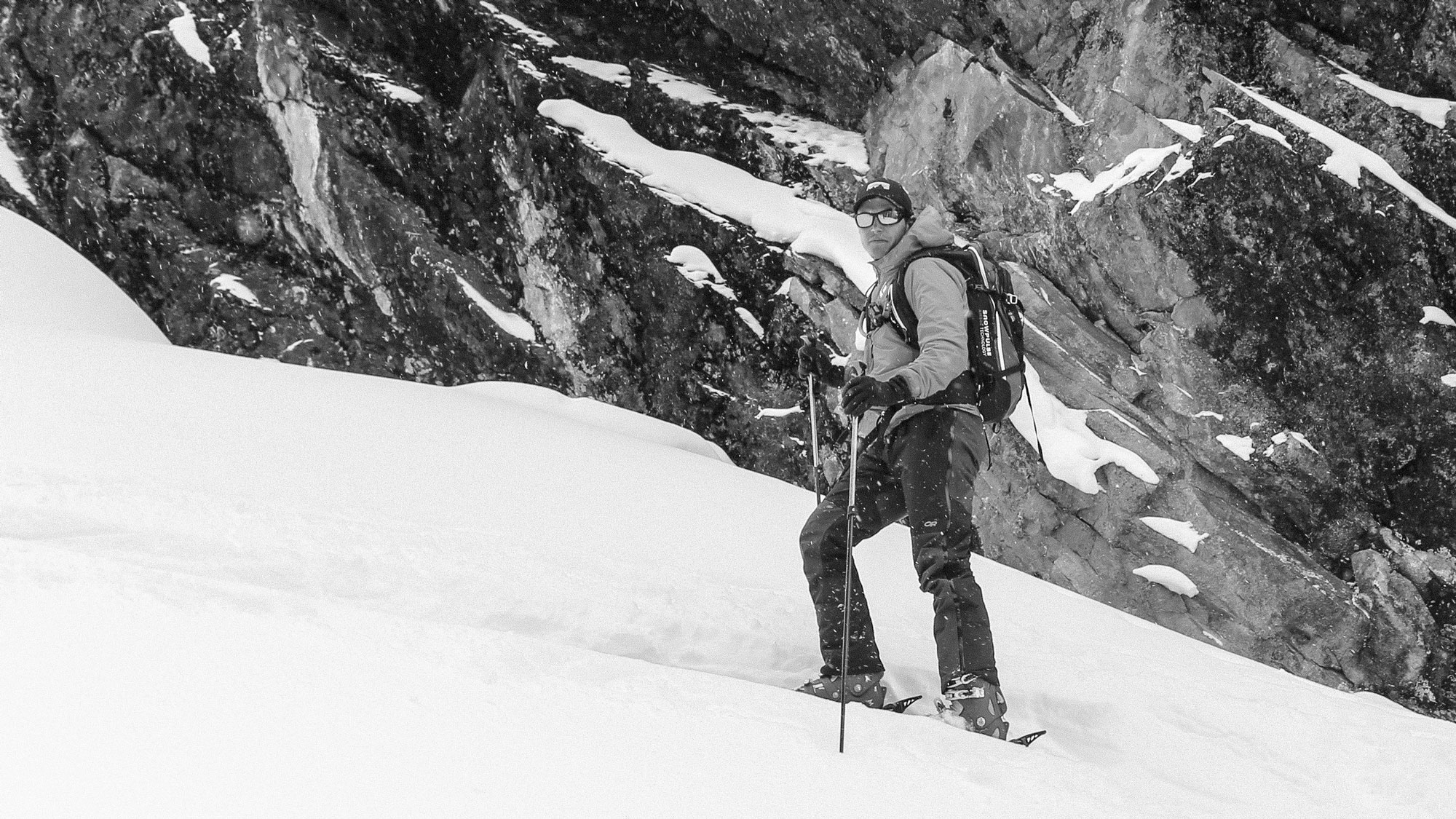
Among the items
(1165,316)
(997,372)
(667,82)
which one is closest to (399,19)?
(667,82)

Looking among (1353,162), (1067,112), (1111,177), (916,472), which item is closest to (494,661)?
(916,472)

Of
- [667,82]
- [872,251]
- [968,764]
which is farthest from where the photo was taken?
[667,82]

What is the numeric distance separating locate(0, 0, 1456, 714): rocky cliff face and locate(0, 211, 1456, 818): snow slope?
9.03 ft

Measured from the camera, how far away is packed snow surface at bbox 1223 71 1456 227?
22.8 ft

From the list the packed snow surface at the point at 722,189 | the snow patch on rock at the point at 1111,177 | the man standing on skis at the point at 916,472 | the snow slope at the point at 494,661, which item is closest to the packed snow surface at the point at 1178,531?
the snow slope at the point at 494,661

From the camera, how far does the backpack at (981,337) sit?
3.59m

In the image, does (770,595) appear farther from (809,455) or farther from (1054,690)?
(809,455)

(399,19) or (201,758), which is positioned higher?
(399,19)

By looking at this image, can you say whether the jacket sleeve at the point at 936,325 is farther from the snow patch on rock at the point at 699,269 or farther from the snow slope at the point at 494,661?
the snow patch on rock at the point at 699,269

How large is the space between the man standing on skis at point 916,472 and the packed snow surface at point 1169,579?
4.35 m

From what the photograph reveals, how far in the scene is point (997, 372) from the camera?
11.8ft

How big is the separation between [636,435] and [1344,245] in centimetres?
633

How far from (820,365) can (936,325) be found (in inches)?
214

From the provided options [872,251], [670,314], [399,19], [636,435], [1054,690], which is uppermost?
[399,19]
